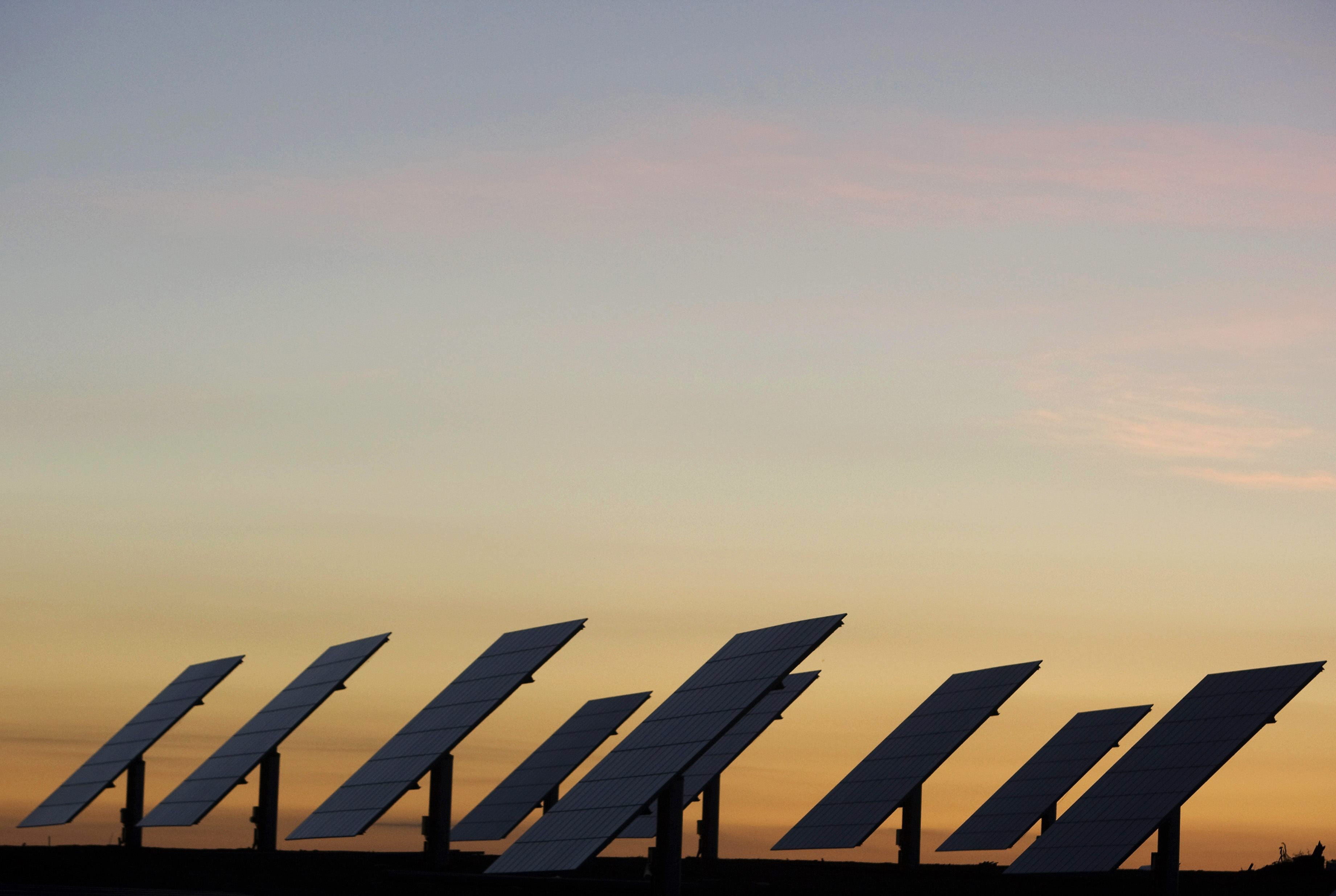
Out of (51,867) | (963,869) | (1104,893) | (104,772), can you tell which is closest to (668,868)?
(1104,893)

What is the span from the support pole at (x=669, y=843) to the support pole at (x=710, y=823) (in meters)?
17.8

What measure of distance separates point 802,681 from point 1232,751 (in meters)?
19.3

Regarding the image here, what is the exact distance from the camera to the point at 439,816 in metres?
41.2

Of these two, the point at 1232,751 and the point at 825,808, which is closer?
the point at 1232,751

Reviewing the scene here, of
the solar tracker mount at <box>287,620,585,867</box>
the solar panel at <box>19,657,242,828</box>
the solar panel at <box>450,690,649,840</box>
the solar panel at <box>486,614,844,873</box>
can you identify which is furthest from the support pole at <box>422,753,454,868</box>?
the solar panel at <box>19,657,242,828</box>

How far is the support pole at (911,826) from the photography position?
161ft

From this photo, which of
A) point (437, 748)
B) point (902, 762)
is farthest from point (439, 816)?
point (902, 762)

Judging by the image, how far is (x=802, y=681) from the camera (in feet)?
176

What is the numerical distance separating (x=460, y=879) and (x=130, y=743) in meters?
22.4

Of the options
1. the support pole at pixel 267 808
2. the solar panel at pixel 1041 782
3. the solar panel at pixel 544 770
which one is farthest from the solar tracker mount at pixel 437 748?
the solar panel at pixel 1041 782

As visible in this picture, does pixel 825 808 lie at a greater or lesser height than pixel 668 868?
greater

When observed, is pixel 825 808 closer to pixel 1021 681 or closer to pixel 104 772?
pixel 1021 681

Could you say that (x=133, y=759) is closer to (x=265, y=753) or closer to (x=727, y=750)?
(x=265, y=753)

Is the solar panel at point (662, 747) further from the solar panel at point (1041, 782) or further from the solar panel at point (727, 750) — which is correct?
the solar panel at point (1041, 782)
